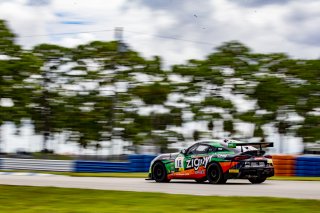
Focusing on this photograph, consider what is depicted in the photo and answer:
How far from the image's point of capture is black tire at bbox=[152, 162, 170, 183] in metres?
18.0

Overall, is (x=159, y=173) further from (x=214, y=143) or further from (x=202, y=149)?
(x=214, y=143)

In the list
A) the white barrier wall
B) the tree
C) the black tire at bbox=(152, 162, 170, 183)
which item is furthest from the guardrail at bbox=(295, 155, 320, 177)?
the tree

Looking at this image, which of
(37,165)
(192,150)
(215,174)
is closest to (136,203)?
(215,174)

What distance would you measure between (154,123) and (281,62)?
40.3 ft

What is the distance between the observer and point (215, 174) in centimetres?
1662

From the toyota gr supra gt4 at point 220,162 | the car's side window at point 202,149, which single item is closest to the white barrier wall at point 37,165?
the toyota gr supra gt4 at point 220,162

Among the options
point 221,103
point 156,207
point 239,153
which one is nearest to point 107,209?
point 156,207

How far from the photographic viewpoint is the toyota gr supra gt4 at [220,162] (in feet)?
53.4

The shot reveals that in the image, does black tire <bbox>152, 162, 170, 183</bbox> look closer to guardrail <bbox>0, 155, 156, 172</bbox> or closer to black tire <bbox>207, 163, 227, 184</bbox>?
black tire <bbox>207, 163, 227, 184</bbox>

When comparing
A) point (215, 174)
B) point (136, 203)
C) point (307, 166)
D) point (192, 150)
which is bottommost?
point (136, 203)

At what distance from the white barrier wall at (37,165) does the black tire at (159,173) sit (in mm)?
10126

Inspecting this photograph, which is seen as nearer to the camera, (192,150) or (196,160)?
(196,160)

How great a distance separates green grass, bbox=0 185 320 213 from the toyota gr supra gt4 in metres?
4.34

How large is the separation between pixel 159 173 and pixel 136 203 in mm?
7666
